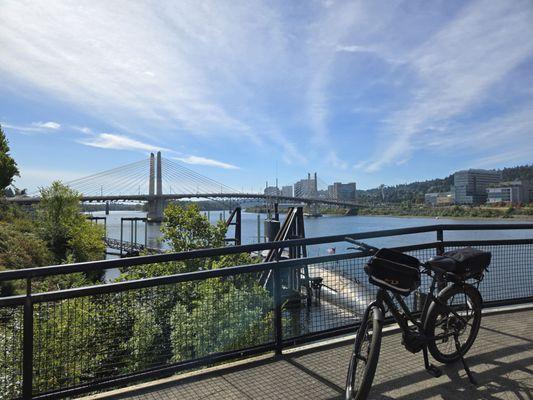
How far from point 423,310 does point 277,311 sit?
3.92ft

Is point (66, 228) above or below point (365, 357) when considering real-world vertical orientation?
below

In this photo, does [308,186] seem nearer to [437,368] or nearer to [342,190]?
[342,190]

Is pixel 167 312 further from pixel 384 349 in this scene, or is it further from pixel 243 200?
pixel 243 200

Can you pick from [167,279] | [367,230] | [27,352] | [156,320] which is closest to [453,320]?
[167,279]

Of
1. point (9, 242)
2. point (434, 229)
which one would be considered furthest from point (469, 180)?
point (434, 229)

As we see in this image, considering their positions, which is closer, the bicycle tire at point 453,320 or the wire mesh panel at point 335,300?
the bicycle tire at point 453,320

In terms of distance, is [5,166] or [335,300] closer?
[335,300]

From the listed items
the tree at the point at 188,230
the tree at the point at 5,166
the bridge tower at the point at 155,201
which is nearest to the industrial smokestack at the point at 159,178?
the bridge tower at the point at 155,201

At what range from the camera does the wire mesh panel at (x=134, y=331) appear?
292 cm

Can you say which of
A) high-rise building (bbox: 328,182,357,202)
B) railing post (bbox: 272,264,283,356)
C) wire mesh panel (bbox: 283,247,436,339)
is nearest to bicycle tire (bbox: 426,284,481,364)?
wire mesh panel (bbox: 283,247,436,339)

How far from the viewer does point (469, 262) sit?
297cm

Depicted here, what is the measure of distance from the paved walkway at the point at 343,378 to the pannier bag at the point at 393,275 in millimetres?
782

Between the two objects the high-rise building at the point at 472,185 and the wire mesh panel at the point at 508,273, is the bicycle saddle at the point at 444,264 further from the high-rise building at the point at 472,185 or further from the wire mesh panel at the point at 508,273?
the high-rise building at the point at 472,185

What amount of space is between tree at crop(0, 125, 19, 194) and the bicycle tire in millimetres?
36412
